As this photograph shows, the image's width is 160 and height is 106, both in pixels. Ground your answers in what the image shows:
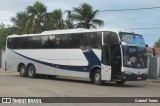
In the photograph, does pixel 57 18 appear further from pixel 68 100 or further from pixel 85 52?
pixel 68 100

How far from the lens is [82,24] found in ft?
170

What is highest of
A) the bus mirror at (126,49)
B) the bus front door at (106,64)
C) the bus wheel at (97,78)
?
the bus mirror at (126,49)

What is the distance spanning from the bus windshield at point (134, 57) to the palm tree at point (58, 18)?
2944cm

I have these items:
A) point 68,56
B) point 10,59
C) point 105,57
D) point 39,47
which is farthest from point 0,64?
point 105,57

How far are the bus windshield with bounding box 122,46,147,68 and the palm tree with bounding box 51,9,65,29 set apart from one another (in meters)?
29.4

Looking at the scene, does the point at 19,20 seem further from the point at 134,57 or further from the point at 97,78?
the point at 134,57

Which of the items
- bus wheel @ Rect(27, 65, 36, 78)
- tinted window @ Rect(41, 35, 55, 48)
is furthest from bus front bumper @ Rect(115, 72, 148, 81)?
bus wheel @ Rect(27, 65, 36, 78)

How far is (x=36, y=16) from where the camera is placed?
5481cm

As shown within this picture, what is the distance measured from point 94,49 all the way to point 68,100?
33.0ft

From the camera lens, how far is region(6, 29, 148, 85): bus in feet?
83.0

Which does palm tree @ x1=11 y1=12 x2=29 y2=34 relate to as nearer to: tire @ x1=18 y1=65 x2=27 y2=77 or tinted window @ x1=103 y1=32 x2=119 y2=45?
tire @ x1=18 y1=65 x2=27 y2=77

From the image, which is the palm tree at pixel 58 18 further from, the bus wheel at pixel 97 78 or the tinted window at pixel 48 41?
the bus wheel at pixel 97 78

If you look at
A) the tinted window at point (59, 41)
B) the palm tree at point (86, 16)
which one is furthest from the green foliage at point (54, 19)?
the tinted window at point (59, 41)

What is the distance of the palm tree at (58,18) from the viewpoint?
55.0 m
